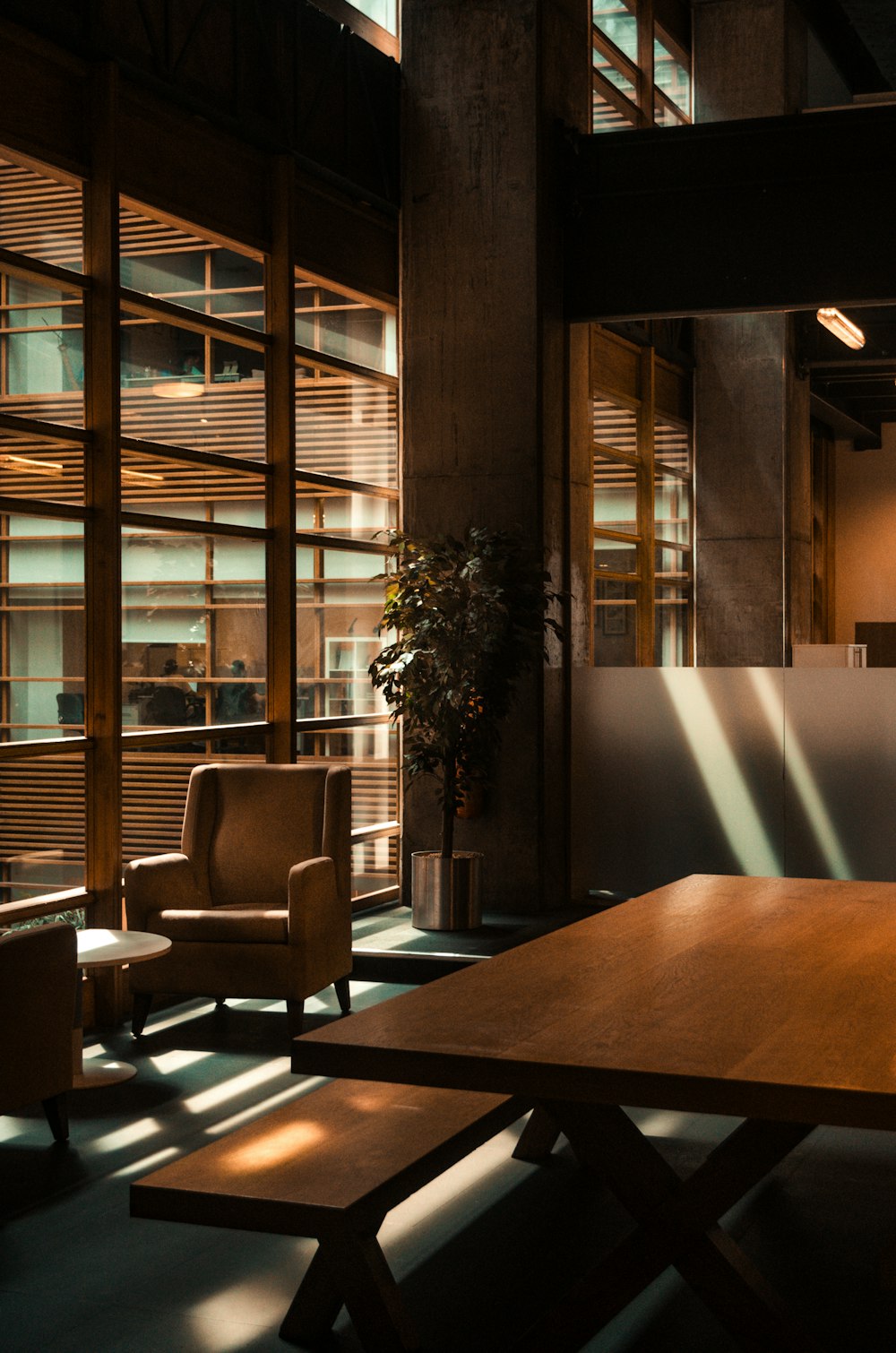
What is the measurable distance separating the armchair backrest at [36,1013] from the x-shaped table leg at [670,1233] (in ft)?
6.36

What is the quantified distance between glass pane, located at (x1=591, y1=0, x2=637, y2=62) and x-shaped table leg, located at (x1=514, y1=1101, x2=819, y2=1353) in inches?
351

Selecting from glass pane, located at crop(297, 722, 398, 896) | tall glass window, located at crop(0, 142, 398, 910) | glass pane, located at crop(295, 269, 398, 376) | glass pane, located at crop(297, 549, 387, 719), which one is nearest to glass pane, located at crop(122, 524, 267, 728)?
tall glass window, located at crop(0, 142, 398, 910)

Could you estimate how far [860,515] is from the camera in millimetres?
16000

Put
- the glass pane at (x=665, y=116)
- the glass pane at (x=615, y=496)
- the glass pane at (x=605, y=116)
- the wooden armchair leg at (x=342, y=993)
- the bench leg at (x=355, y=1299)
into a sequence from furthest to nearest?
the glass pane at (x=665, y=116), the glass pane at (x=615, y=496), the glass pane at (x=605, y=116), the wooden armchair leg at (x=342, y=993), the bench leg at (x=355, y=1299)

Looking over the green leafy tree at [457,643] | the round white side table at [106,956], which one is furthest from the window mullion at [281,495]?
the round white side table at [106,956]

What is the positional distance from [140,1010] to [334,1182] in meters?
3.14

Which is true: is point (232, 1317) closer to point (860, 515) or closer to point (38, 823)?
point (38, 823)

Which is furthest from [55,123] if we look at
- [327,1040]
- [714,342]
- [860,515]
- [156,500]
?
[860,515]

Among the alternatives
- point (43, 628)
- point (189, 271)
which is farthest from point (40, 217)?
point (43, 628)

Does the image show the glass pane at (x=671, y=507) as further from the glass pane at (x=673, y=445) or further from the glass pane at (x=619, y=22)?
the glass pane at (x=619, y=22)

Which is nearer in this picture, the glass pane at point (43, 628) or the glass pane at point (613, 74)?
the glass pane at point (43, 628)

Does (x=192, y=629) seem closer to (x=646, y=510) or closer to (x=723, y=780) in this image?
(x=723, y=780)

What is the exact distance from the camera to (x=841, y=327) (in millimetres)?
10859

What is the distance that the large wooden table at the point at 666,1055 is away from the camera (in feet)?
7.75
